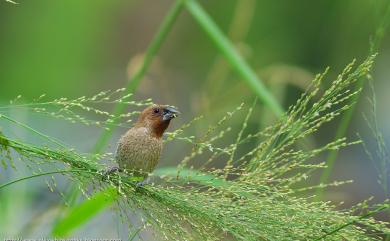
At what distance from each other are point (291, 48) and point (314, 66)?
11.6 inches

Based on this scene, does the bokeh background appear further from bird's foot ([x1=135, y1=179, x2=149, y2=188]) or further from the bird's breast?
bird's foot ([x1=135, y1=179, x2=149, y2=188])

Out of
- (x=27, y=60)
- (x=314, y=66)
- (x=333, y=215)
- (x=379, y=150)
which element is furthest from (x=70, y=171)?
(x=27, y=60)

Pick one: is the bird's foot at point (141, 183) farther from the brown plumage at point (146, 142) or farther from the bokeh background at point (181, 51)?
the bokeh background at point (181, 51)

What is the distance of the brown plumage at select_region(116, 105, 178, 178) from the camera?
10.8 ft

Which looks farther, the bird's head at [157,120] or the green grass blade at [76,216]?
the bird's head at [157,120]

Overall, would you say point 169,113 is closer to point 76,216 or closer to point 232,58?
point 232,58

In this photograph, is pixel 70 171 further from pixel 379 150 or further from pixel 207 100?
pixel 207 100

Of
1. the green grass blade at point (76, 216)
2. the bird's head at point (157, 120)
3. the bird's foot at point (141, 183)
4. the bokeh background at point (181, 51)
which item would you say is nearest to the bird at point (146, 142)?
the bird's head at point (157, 120)

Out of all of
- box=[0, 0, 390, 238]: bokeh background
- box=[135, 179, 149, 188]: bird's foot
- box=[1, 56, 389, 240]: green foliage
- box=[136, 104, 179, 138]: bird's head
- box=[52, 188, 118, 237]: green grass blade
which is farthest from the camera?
box=[0, 0, 390, 238]: bokeh background

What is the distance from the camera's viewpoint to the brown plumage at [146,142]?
10.8 feet

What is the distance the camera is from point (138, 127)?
346cm

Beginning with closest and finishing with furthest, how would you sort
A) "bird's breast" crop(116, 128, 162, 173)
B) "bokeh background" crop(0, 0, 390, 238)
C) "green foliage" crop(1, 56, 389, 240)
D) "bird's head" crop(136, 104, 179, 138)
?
1. "green foliage" crop(1, 56, 389, 240)
2. "bird's breast" crop(116, 128, 162, 173)
3. "bird's head" crop(136, 104, 179, 138)
4. "bokeh background" crop(0, 0, 390, 238)

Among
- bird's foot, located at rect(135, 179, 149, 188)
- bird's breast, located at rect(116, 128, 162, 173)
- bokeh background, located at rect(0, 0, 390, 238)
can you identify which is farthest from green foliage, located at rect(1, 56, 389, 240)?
bokeh background, located at rect(0, 0, 390, 238)

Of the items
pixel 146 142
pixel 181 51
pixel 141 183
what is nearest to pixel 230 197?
pixel 141 183
